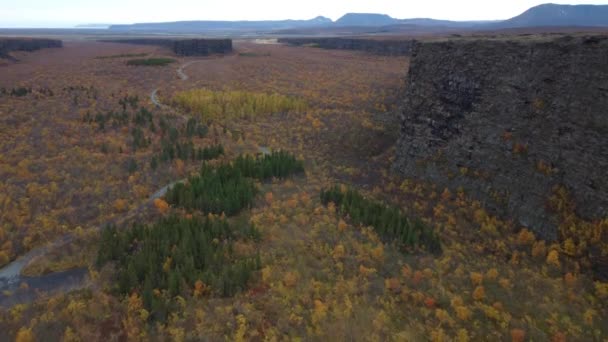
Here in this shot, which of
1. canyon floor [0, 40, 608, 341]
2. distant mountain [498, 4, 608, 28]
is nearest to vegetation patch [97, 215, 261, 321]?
canyon floor [0, 40, 608, 341]

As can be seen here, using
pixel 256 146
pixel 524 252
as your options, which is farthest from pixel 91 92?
pixel 524 252

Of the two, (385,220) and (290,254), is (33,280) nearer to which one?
(290,254)

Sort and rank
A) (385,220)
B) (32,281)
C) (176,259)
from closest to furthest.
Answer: (176,259), (32,281), (385,220)

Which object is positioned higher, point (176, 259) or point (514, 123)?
point (514, 123)

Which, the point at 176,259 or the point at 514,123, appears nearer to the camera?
the point at 176,259

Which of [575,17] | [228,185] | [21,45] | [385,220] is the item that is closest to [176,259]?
[228,185]

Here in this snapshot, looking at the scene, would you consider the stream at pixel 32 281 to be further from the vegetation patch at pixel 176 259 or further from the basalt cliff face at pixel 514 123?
the basalt cliff face at pixel 514 123

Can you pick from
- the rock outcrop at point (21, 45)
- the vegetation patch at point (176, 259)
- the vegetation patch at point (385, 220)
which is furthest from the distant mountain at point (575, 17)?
the vegetation patch at point (176, 259)

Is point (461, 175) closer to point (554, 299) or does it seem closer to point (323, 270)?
point (554, 299)
